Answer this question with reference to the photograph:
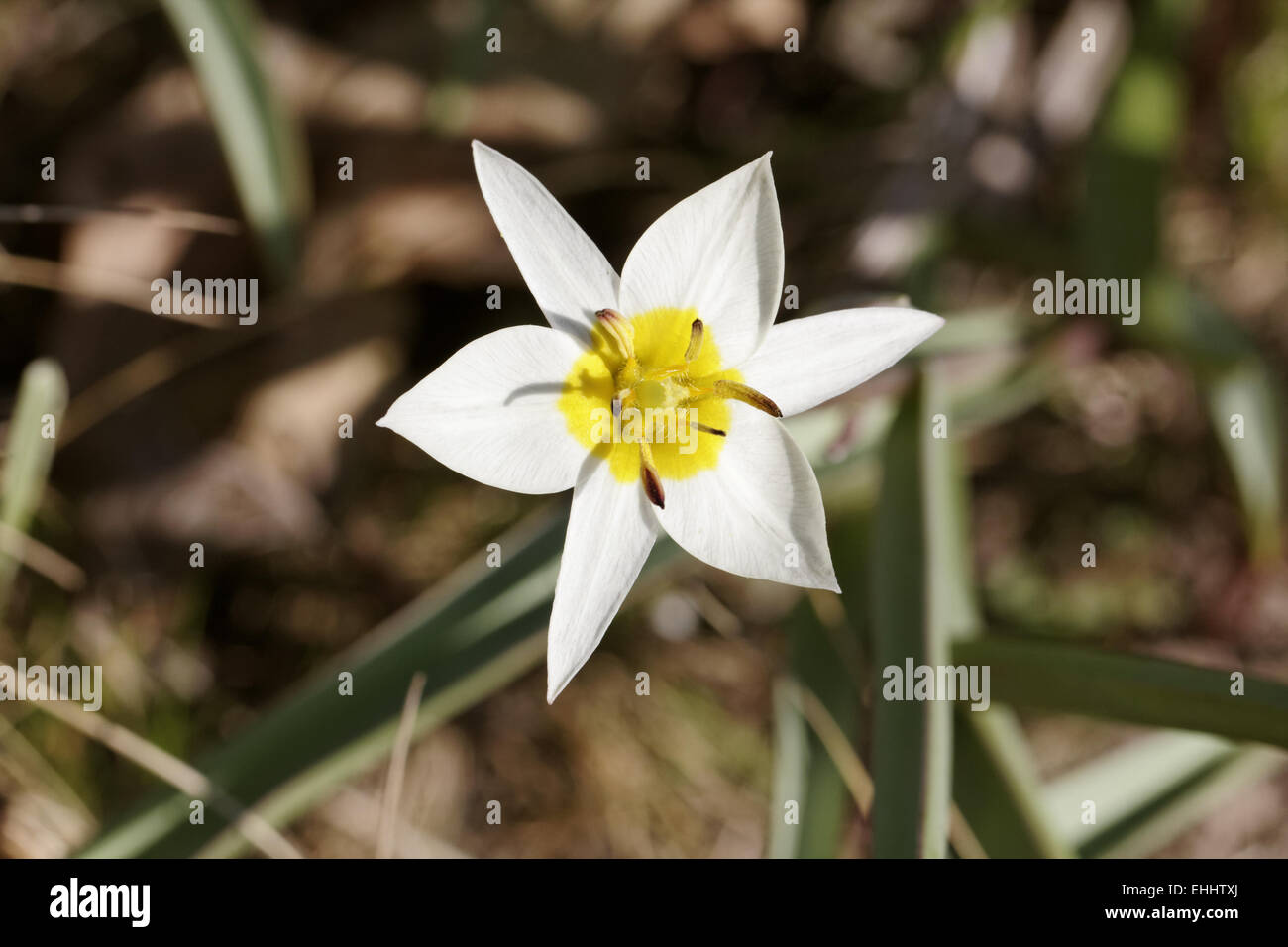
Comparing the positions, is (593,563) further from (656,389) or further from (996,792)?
(996,792)

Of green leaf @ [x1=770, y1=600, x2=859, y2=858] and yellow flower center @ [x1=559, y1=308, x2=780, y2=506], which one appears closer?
yellow flower center @ [x1=559, y1=308, x2=780, y2=506]

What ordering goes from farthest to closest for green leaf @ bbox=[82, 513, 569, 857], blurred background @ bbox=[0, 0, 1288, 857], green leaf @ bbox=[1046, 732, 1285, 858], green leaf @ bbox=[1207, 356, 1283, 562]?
1. green leaf @ bbox=[1207, 356, 1283, 562]
2. green leaf @ bbox=[1046, 732, 1285, 858]
3. blurred background @ bbox=[0, 0, 1288, 857]
4. green leaf @ bbox=[82, 513, 569, 857]

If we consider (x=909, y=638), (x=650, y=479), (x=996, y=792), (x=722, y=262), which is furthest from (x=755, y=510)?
(x=996, y=792)

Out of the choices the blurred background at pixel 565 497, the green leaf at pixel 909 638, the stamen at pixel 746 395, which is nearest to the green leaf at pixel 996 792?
the blurred background at pixel 565 497

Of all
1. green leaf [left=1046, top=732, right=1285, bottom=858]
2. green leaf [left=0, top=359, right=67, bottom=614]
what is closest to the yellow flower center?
green leaf [left=0, top=359, right=67, bottom=614]

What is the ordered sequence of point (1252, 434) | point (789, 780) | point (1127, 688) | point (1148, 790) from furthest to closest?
point (1252, 434), point (1148, 790), point (789, 780), point (1127, 688)

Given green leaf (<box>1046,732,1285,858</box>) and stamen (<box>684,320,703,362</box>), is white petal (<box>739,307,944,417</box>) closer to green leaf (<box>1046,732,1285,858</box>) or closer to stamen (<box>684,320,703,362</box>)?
stamen (<box>684,320,703,362</box>)
